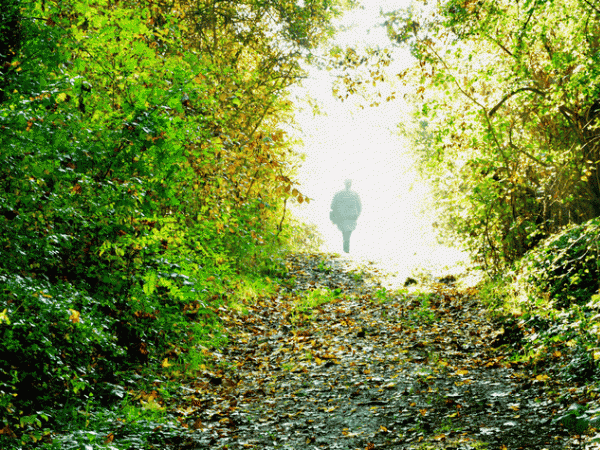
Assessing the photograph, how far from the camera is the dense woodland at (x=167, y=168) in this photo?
13.7ft

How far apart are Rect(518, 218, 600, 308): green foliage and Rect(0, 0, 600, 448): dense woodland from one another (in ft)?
0.14

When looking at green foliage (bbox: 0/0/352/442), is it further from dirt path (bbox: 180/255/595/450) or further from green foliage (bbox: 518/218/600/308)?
green foliage (bbox: 518/218/600/308)

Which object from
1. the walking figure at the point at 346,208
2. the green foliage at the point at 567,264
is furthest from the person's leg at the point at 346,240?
the green foliage at the point at 567,264

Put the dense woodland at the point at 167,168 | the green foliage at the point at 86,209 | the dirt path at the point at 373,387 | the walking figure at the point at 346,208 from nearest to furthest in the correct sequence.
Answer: the green foliage at the point at 86,209, the dense woodland at the point at 167,168, the dirt path at the point at 373,387, the walking figure at the point at 346,208

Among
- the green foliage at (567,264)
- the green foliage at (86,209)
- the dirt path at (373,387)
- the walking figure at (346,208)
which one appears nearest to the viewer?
the green foliage at (86,209)

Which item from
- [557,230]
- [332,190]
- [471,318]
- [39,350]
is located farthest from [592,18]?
[332,190]

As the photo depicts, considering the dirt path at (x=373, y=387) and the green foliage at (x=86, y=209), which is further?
the dirt path at (x=373, y=387)

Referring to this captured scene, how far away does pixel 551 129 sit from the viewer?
8961 millimetres

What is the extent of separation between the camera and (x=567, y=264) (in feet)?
22.6

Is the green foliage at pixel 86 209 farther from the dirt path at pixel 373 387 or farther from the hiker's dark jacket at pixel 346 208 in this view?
the hiker's dark jacket at pixel 346 208

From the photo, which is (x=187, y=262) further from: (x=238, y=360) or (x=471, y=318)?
(x=471, y=318)

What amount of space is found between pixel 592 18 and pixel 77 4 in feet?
24.2

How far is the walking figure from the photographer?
34031 millimetres

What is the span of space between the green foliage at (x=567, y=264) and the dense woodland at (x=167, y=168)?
0.14ft
